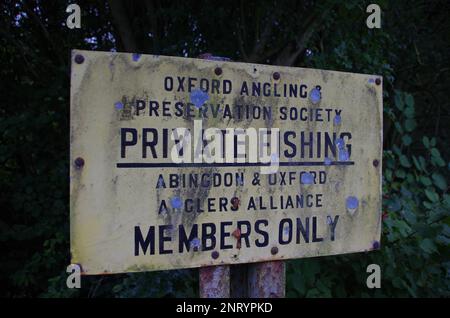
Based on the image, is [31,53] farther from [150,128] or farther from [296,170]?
[296,170]

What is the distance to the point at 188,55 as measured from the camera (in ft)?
9.18

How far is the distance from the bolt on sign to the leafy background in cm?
81

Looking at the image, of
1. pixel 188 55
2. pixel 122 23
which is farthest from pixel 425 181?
pixel 122 23

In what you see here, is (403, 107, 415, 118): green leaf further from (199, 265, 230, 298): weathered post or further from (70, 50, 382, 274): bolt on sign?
(199, 265, 230, 298): weathered post

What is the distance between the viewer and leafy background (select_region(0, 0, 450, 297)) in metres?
2.15

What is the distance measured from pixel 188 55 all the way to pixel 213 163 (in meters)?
1.75

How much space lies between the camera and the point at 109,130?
3.72ft

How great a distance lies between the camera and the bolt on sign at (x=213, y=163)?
3.70 feet

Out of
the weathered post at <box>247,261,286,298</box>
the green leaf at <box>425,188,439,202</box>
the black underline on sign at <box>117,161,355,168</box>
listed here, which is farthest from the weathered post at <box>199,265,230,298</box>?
the green leaf at <box>425,188,439,202</box>

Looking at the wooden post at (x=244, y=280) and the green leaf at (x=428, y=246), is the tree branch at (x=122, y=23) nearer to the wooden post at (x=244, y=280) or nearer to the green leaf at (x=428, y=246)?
the wooden post at (x=244, y=280)

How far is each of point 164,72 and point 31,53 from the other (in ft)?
7.53

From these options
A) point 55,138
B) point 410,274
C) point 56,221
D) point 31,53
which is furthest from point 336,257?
point 31,53

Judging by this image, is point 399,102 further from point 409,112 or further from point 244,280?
point 244,280

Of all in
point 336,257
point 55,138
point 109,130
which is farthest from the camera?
point 55,138
